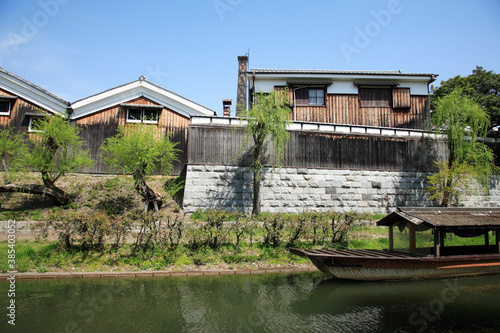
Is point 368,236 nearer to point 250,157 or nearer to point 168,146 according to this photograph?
point 250,157

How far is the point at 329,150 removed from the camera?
1873 cm

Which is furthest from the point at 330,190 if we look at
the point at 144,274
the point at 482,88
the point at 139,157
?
the point at 482,88

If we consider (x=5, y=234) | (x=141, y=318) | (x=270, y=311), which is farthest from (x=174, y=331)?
(x=5, y=234)

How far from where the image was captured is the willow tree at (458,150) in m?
17.6

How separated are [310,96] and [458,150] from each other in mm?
9057

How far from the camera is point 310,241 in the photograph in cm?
1439

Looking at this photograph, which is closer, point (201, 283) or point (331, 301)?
point (331, 301)

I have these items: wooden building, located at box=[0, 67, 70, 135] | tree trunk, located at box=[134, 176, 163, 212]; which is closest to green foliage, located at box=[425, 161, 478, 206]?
tree trunk, located at box=[134, 176, 163, 212]

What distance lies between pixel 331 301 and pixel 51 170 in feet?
45.0

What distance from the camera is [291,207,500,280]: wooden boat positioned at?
1086cm

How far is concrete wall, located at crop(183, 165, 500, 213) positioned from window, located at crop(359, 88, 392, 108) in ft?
17.7

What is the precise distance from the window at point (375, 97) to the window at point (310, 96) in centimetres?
262

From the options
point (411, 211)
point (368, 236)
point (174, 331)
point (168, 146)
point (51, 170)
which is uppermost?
point (168, 146)

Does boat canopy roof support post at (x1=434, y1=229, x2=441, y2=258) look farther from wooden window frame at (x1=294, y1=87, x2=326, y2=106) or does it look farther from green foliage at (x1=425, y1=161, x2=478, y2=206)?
wooden window frame at (x1=294, y1=87, x2=326, y2=106)
